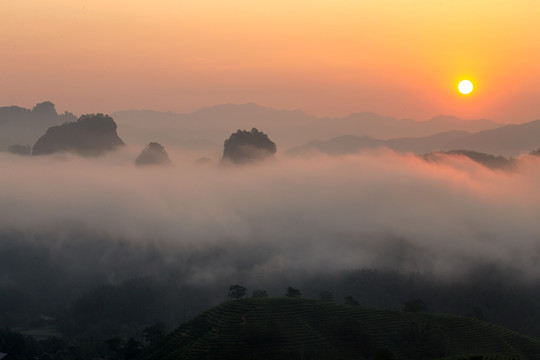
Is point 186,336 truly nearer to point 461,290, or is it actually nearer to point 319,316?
point 319,316

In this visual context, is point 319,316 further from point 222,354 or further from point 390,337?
point 222,354

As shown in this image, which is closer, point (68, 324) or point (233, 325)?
point (233, 325)

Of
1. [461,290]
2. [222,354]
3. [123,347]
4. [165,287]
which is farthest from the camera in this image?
[165,287]

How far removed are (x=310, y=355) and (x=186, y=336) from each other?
2074 centimetres

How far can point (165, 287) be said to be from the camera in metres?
194

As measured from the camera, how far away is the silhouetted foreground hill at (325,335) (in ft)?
405

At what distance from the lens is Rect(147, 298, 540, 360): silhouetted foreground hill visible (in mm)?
→ 123312

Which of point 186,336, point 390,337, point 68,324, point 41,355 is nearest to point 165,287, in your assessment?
point 68,324

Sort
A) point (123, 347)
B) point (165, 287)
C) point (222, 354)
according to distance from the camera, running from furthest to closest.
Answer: point (165, 287) < point (123, 347) < point (222, 354)

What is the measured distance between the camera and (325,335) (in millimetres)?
128875

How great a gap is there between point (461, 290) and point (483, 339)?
42.9 metres

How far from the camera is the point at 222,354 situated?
Result: 12081 centimetres

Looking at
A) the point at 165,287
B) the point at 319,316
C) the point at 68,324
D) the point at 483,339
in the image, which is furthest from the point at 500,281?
the point at 68,324

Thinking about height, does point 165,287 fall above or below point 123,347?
above
